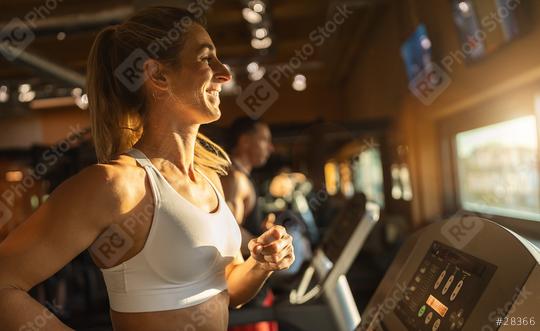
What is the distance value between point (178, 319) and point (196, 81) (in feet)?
1.58

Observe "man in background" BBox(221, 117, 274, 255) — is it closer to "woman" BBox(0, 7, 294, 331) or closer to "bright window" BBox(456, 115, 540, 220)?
"bright window" BBox(456, 115, 540, 220)

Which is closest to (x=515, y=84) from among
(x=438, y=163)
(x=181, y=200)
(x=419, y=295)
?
(x=438, y=163)

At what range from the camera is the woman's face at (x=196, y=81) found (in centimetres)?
105

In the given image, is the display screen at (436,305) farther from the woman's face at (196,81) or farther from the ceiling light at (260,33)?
the ceiling light at (260,33)

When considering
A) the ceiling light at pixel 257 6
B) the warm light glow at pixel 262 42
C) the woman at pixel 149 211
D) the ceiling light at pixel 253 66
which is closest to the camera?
the woman at pixel 149 211

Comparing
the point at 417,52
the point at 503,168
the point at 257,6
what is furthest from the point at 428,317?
the point at 257,6

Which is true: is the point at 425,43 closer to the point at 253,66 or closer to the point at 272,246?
the point at 272,246

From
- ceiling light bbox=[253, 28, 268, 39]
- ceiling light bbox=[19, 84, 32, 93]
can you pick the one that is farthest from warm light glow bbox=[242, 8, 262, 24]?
ceiling light bbox=[19, 84, 32, 93]

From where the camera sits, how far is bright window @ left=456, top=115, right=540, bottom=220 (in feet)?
10.2

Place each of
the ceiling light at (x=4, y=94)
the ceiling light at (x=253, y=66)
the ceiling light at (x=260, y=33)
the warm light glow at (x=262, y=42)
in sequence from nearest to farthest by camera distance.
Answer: the ceiling light at (x=260, y=33), the warm light glow at (x=262, y=42), the ceiling light at (x=253, y=66), the ceiling light at (x=4, y=94)

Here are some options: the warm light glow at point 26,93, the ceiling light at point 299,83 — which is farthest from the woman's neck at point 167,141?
the ceiling light at point 299,83

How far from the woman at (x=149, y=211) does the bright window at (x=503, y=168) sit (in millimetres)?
2503

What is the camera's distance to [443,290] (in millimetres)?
891

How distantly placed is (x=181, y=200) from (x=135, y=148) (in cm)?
20
